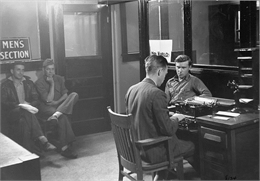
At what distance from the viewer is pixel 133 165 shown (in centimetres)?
311

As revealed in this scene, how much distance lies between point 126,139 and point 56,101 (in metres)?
2.52

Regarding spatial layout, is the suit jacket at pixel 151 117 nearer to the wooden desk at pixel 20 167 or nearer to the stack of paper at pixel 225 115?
the stack of paper at pixel 225 115

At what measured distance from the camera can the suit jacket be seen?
307cm

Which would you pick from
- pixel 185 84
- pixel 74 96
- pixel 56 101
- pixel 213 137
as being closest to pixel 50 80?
pixel 56 101

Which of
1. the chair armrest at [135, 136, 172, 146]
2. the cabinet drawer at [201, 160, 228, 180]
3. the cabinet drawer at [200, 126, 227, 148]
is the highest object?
the chair armrest at [135, 136, 172, 146]

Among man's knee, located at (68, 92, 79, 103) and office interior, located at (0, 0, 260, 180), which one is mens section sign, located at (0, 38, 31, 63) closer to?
office interior, located at (0, 0, 260, 180)

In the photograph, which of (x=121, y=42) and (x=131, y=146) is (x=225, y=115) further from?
(x=121, y=42)

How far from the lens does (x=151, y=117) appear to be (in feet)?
10.3

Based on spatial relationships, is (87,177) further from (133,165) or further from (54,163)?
(133,165)

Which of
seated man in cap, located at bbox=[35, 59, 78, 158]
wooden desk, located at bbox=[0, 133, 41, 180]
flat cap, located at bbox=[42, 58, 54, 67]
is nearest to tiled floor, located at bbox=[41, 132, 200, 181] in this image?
seated man in cap, located at bbox=[35, 59, 78, 158]

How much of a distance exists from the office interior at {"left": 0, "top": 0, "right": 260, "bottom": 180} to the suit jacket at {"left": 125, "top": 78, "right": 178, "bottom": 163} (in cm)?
64

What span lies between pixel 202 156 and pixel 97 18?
3.26 metres

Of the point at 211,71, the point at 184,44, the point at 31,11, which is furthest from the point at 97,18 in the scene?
the point at 211,71

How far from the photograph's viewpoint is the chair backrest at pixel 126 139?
9.65 ft
